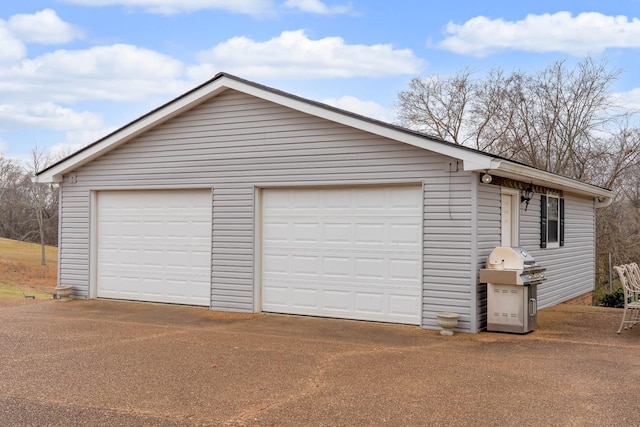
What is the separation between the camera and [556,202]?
484 inches

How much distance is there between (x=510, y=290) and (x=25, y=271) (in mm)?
28670

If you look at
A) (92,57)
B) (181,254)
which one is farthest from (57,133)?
(181,254)

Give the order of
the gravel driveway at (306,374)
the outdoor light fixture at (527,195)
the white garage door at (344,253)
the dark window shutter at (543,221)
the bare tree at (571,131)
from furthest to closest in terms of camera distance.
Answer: the bare tree at (571,131) < the dark window shutter at (543,221) < the outdoor light fixture at (527,195) < the white garage door at (344,253) < the gravel driveway at (306,374)

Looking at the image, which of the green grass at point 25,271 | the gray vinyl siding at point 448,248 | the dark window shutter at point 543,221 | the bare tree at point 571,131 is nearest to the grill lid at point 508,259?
the gray vinyl siding at point 448,248

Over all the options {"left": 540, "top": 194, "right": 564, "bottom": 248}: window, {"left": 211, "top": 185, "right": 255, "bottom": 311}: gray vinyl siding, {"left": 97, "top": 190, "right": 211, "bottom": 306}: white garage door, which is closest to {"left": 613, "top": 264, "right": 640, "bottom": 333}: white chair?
{"left": 540, "top": 194, "right": 564, "bottom": 248}: window

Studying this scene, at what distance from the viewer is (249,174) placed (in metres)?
10.3

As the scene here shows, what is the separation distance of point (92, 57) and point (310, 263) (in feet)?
36.7

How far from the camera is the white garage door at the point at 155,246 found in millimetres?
10906

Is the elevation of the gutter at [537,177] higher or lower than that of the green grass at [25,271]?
higher

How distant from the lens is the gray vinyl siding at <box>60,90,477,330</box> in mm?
8727

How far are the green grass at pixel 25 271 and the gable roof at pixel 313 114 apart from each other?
13197 mm

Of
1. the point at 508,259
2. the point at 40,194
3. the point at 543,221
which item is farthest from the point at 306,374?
the point at 40,194

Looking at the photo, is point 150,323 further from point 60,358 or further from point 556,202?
point 556,202

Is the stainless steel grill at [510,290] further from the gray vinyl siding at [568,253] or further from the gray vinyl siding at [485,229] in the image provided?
the gray vinyl siding at [568,253]
